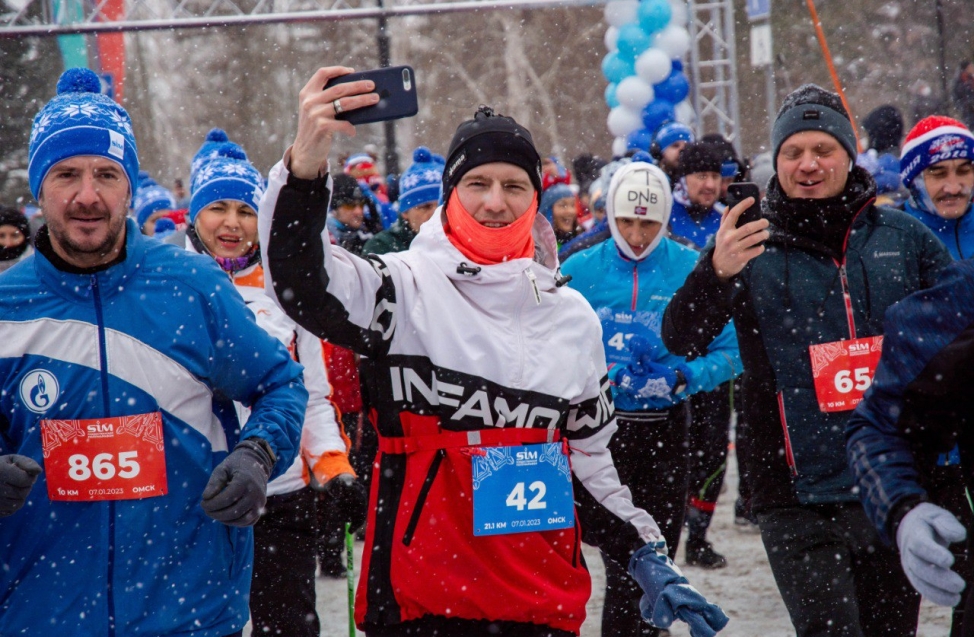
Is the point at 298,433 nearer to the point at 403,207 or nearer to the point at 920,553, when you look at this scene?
the point at 920,553

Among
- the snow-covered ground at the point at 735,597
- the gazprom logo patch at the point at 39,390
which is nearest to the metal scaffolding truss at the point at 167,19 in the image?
the snow-covered ground at the point at 735,597

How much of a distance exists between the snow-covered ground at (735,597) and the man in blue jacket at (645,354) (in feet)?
3.74

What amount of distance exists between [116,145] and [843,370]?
7.76ft

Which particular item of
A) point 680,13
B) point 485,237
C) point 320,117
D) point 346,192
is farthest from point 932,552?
point 680,13

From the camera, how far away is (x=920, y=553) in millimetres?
2221

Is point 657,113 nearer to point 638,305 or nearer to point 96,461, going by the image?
point 638,305

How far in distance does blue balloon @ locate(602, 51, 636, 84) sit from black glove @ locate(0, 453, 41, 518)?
Result: 1208 centimetres

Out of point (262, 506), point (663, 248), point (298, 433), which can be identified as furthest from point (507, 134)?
point (663, 248)

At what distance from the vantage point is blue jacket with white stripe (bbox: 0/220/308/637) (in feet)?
9.29

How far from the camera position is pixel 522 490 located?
302 centimetres

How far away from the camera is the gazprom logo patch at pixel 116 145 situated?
3.08 metres

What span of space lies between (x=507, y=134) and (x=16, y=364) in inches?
55.8

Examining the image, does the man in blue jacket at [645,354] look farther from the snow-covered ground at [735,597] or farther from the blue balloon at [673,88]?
the blue balloon at [673,88]

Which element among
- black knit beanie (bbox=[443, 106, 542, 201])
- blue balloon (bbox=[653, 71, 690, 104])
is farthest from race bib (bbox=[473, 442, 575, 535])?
blue balloon (bbox=[653, 71, 690, 104])
